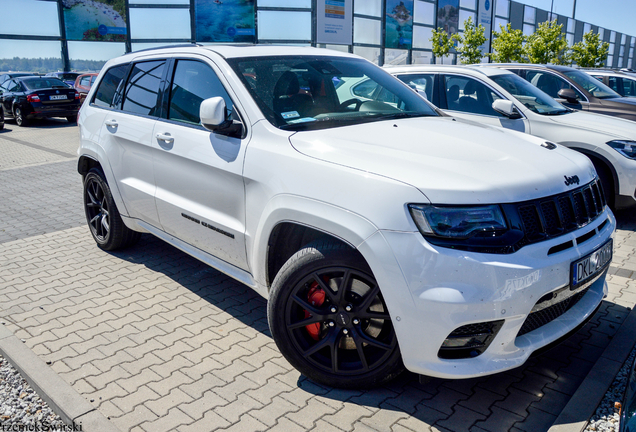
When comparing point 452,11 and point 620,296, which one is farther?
point 452,11

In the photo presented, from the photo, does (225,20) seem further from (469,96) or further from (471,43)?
(469,96)

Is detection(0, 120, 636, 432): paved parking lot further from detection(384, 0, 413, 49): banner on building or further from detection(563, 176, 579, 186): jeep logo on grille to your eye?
detection(384, 0, 413, 49): banner on building

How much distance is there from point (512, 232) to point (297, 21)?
31.0m

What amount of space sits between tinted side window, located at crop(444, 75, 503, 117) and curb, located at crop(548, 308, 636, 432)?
3843mm

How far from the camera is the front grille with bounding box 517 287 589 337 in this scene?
2.74 m

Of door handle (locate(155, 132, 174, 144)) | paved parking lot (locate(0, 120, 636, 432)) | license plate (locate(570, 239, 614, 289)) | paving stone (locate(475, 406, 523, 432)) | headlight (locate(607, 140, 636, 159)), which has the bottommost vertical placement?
paved parking lot (locate(0, 120, 636, 432))

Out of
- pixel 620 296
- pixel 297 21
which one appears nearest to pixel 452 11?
pixel 297 21

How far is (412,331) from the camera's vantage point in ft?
8.55

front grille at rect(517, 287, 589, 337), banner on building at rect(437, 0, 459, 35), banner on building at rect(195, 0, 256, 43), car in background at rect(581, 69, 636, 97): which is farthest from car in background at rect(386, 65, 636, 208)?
banner on building at rect(437, 0, 459, 35)

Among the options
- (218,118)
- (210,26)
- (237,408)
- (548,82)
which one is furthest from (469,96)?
(210,26)

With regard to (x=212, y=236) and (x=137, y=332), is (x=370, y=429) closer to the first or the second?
(x=212, y=236)

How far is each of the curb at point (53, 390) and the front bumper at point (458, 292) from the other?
61.5 inches

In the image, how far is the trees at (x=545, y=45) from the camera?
22609mm

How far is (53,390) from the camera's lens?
305 cm
